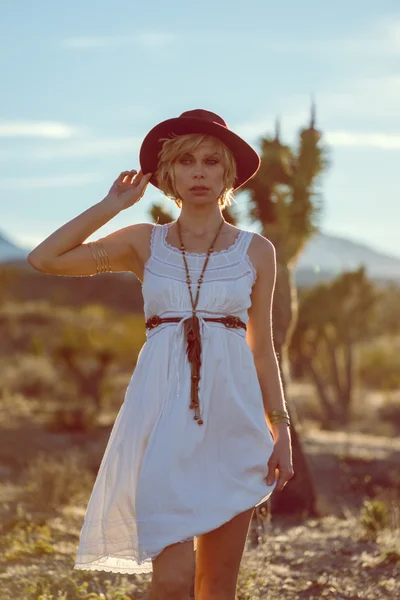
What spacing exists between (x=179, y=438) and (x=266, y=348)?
1.78 ft

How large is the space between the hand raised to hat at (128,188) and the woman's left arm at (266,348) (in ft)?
1.65

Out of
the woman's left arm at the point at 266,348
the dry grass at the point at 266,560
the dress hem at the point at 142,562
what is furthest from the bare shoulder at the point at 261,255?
the dry grass at the point at 266,560

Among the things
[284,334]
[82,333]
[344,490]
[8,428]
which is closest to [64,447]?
[8,428]

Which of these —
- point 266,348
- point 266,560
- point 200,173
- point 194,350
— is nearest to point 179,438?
point 194,350

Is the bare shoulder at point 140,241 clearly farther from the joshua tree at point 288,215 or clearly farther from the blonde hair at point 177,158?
the joshua tree at point 288,215

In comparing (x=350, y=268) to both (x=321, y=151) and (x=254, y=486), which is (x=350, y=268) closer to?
(x=321, y=151)

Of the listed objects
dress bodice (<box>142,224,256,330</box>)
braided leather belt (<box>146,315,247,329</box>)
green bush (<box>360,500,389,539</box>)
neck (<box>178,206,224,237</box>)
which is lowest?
green bush (<box>360,500,389,539</box>)

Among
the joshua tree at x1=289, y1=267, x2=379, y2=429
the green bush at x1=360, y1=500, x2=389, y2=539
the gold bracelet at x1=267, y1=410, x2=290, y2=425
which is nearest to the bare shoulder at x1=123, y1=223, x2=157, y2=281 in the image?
the gold bracelet at x1=267, y1=410, x2=290, y2=425

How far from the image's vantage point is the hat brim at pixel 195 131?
3.81m

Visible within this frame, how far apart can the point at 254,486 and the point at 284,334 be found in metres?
6.28

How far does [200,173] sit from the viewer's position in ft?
12.5

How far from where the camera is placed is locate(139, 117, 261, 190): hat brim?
12.5ft

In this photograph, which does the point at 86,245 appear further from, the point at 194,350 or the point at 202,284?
the point at 194,350

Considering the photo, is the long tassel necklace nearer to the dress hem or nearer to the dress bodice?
the dress bodice
